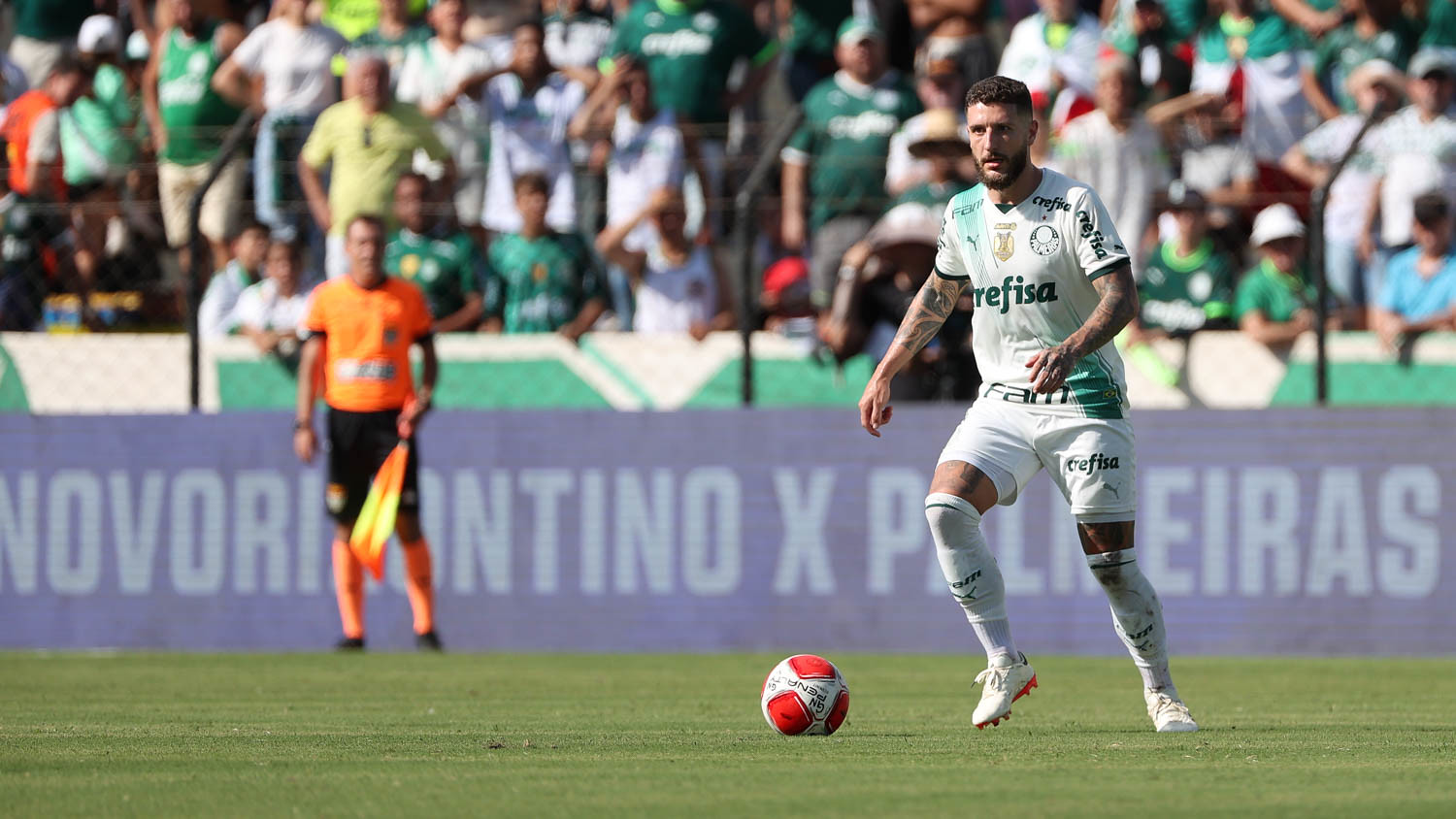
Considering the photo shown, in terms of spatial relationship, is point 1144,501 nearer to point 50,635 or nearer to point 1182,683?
point 1182,683

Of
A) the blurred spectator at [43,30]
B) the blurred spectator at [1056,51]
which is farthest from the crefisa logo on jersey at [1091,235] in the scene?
the blurred spectator at [43,30]

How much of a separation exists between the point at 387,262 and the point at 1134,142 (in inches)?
201

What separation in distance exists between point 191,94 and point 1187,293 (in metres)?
Answer: 7.58

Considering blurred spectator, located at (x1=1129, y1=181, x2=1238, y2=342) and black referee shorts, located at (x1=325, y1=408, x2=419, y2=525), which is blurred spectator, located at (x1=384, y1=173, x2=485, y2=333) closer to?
black referee shorts, located at (x1=325, y1=408, x2=419, y2=525)

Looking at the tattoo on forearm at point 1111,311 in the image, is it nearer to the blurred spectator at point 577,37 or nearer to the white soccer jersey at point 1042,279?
the white soccer jersey at point 1042,279

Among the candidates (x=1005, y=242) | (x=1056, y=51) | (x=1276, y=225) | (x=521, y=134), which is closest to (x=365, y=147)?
(x=521, y=134)

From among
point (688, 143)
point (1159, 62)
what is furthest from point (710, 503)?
point (1159, 62)

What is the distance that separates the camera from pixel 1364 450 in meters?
12.9

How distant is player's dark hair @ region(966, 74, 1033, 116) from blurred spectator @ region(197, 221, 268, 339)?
8538 mm

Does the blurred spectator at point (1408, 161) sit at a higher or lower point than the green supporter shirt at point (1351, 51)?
lower

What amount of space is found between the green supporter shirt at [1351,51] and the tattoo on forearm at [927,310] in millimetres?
7516

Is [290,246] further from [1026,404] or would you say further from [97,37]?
[1026,404]

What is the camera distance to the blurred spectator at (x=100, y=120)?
15.7 metres

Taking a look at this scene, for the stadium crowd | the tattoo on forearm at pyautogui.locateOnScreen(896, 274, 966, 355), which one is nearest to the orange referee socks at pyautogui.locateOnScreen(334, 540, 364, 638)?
the stadium crowd
